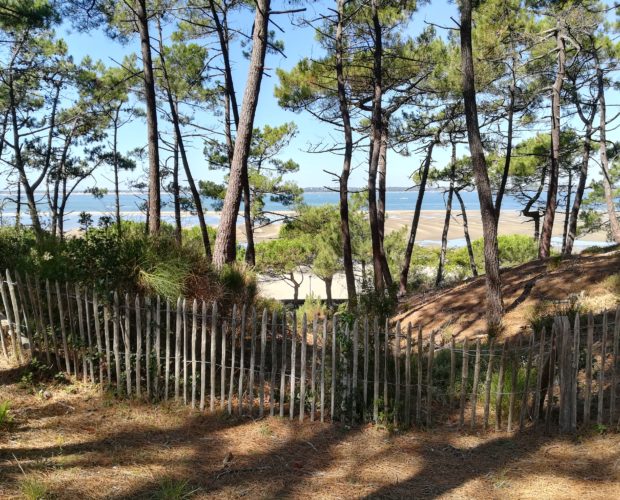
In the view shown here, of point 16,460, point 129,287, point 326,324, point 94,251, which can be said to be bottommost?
point 16,460

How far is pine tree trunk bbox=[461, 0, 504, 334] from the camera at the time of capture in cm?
844

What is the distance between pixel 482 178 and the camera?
29.0 feet

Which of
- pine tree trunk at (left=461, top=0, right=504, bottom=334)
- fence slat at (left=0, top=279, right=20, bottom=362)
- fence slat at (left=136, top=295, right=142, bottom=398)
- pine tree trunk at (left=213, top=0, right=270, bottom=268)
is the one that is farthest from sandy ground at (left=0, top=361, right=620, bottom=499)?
pine tree trunk at (left=461, top=0, right=504, bottom=334)

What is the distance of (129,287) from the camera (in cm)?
604

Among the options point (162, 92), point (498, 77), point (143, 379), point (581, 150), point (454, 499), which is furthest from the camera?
point (581, 150)

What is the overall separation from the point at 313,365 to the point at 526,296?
22.6ft

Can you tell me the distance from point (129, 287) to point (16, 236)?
3.15m

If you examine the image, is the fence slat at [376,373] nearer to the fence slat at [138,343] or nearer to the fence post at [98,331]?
the fence slat at [138,343]

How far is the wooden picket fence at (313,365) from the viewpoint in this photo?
4.77 metres

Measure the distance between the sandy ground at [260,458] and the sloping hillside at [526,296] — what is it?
170 inches

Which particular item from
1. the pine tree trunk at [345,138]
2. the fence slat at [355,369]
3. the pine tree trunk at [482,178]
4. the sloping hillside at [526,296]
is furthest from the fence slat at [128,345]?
the pine tree trunk at [345,138]

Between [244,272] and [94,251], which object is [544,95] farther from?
[94,251]

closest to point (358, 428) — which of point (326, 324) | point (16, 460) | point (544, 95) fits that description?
point (326, 324)

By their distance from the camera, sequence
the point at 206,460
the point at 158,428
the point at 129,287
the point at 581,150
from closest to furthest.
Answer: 1. the point at 206,460
2. the point at 158,428
3. the point at 129,287
4. the point at 581,150
